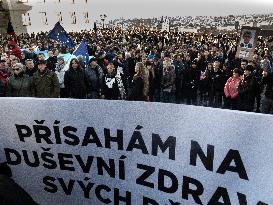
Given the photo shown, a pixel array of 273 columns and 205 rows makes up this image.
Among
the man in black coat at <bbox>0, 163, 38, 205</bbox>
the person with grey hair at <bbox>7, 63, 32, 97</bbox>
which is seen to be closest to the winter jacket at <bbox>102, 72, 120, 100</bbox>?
the person with grey hair at <bbox>7, 63, 32, 97</bbox>

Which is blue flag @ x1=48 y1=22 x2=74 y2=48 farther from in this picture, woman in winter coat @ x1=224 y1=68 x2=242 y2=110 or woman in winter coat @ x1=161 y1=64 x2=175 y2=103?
woman in winter coat @ x1=224 y1=68 x2=242 y2=110

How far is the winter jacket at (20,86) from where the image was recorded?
298 inches

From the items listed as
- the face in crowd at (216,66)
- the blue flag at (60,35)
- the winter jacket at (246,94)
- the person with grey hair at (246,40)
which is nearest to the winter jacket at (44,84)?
the winter jacket at (246,94)

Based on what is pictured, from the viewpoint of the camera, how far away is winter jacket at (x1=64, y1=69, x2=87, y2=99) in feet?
31.0

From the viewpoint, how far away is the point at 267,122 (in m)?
2.79

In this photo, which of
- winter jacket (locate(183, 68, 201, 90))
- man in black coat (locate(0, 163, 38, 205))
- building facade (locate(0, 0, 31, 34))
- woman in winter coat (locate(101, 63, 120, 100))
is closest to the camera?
man in black coat (locate(0, 163, 38, 205))

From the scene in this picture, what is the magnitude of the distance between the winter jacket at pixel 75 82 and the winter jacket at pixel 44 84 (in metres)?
1.70

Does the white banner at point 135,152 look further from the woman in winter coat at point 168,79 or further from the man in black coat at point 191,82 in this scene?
the man in black coat at point 191,82

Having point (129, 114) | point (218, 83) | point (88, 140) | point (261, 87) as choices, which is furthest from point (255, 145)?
point (218, 83)

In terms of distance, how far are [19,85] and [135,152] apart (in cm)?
456

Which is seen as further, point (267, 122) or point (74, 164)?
point (74, 164)

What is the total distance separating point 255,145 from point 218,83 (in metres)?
8.59

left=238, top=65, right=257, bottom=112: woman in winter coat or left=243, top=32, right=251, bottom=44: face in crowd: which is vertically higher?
left=243, top=32, right=251, bottom=44: face in crowd

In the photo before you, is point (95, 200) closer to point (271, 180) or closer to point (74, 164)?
point (74, 164)
